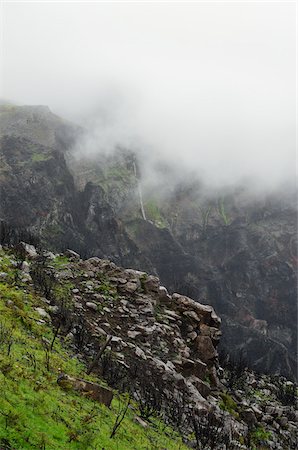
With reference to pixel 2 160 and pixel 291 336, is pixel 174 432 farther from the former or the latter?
pixel 291 336

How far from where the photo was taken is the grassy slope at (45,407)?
9609 millimetres

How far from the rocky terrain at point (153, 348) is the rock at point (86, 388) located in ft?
7.05

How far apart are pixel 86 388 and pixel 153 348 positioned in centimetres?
1094

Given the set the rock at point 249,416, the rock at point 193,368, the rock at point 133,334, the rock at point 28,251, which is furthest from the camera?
the rock at point 28,251

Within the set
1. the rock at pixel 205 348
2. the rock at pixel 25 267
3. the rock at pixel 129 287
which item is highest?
the rock at pixel 129 287

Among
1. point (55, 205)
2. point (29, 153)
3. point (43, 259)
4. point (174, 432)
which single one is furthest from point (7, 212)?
point (174, 432)

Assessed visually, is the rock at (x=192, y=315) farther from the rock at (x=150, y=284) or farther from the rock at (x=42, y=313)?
the rock at (x=42, y=313)

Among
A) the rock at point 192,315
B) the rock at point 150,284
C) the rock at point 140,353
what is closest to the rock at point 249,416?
the rock at point 192,315

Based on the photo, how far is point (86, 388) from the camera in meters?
14.1

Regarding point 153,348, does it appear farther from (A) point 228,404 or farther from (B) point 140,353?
(A) point 228,404

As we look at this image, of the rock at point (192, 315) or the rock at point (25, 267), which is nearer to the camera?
the rock at point (25, 267)

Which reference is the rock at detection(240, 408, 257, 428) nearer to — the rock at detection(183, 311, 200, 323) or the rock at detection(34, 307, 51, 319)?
the rock at detection(183, 311, 200, 323)

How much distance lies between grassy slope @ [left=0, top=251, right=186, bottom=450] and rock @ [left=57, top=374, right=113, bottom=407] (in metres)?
Answer: 0.24

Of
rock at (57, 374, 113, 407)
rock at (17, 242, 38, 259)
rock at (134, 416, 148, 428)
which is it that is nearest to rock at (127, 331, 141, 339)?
rock at (134, 416, 148, 428)
